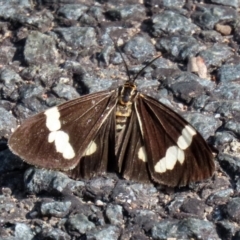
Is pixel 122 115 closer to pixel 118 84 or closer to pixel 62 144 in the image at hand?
pixel 62 144

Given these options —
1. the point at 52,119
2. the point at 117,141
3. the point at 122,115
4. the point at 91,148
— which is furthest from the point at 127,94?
the point at 52,119

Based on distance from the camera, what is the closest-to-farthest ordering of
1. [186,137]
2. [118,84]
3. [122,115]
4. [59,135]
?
[186,137]
[59,135]
[122,115]
[118,84]

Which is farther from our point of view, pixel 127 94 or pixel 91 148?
pixel 127 94

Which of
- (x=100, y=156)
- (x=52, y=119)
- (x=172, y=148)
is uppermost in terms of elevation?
(x=52, y=119)

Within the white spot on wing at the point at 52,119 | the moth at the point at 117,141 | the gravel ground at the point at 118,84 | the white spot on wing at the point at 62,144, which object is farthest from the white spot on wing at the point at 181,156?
the white spot on wing at the point at 52,119

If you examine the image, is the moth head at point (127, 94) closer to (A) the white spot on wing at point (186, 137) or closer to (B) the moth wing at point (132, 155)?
(B) the moth wing at point (132, 155)

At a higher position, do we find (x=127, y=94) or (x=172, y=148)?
(x=127, y=94)
